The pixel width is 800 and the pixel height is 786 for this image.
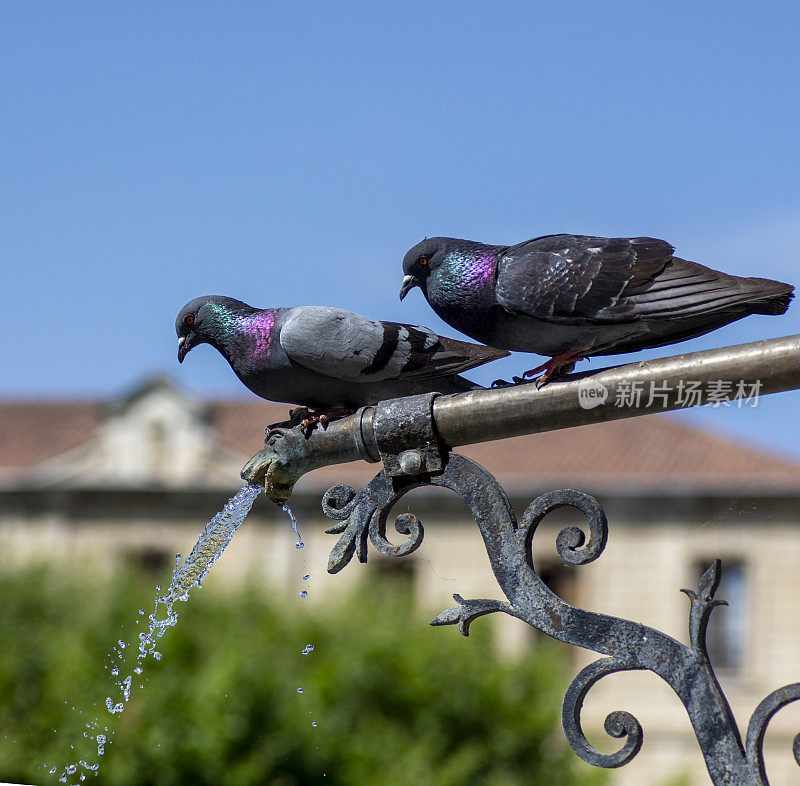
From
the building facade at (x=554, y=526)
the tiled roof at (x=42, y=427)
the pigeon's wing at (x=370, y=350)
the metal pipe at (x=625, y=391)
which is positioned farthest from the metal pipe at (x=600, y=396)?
the tiled roof at (x=42, y=427)

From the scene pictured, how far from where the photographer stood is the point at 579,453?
18609 mm

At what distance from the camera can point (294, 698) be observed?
10891mm

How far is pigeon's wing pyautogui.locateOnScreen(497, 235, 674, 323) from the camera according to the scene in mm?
2225

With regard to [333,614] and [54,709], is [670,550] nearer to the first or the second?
[333,614]

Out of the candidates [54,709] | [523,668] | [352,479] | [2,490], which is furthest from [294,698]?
[2,490]

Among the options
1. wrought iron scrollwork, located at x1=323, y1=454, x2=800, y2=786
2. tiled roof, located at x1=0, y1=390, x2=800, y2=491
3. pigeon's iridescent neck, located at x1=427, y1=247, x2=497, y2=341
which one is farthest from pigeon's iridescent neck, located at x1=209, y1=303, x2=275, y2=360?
tiled roof, located at x1=0, y1=390, x2=800, y2=491

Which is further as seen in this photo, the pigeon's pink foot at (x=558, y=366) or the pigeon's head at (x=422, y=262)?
the pigeon's head at (x=422, y=262)

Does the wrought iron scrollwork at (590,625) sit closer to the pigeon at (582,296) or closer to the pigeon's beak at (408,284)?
the pigeon at (582,296)

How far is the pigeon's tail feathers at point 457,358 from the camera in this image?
2.53m

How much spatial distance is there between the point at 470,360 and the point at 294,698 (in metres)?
8.94

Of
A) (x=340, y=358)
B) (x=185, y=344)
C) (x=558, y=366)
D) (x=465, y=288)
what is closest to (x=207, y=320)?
(x=185, y=344)

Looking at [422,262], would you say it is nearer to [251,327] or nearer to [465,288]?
[465,288]

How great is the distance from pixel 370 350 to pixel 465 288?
0.32 m

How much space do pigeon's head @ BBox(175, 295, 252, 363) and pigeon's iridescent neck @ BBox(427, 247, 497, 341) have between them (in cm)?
60
